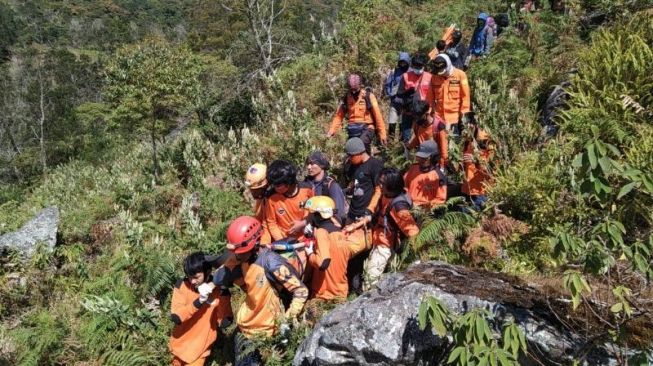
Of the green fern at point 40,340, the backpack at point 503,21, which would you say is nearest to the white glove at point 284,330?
the green fern at point 40,340

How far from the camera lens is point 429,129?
692cm

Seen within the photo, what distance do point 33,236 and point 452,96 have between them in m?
7.48

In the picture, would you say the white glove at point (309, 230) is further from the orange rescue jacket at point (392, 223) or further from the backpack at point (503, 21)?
the backpack at point (503, 21)

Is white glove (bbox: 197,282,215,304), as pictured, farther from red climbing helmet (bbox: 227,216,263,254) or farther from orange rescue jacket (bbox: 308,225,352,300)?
orange rescue jacket (bbox: 308,225,352,300)

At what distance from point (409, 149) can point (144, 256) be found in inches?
177

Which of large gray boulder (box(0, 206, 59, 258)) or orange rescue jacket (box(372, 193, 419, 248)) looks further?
large gray boulder (box(0, 206, 59, 258))

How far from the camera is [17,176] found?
44.1 m

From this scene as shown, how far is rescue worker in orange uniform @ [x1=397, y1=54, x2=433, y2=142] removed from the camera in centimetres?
817

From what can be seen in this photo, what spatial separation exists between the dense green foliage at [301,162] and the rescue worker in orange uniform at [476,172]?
194mm

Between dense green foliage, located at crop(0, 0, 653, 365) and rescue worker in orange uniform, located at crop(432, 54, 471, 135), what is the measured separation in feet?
1.43

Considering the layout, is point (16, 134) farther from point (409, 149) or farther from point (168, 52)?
point (409, 149)

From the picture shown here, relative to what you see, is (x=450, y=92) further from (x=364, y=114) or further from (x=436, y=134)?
(x=364, y=114)

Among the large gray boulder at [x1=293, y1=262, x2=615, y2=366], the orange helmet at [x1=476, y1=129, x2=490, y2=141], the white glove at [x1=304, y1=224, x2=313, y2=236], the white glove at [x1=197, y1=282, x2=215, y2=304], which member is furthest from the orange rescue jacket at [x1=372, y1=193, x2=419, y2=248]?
the orange helmet at [x1=476, y1=129, x2=490, y2=141]

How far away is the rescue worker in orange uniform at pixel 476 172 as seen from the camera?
6457 millimetres
